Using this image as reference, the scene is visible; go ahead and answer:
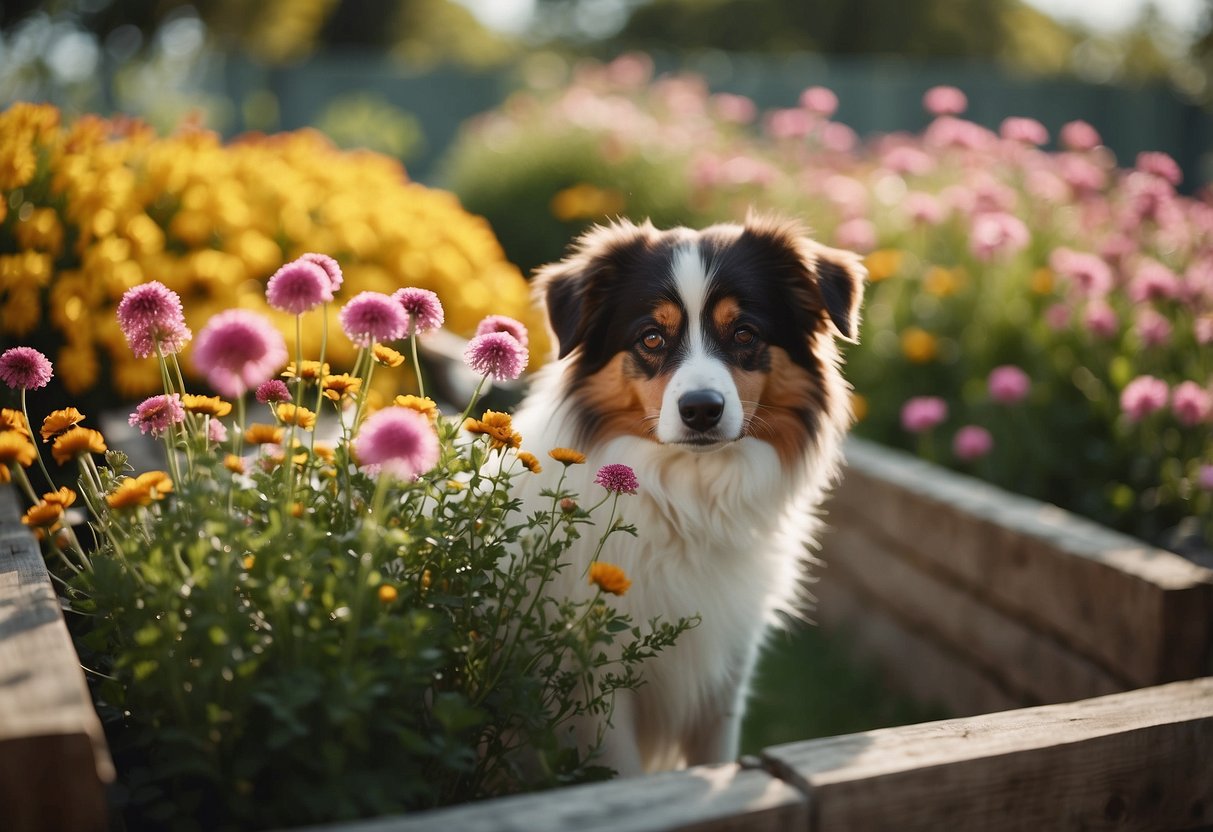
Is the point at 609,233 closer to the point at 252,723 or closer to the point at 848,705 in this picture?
the point at 252,723

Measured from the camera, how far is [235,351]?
1.62m

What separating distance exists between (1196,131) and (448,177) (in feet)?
58.9

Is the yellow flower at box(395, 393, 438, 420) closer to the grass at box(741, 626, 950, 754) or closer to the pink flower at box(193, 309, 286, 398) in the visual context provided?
→ the pink flower at box(193, 309, 286, 398)

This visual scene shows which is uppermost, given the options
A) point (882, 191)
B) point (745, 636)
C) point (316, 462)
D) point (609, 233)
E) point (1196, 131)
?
point (609, 233)

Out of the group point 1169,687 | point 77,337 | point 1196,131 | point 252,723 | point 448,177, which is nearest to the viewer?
point 252,723

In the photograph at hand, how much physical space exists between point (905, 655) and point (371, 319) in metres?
3.01

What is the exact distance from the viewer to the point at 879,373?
524cm

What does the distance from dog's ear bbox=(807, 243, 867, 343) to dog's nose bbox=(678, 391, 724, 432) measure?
474 mm

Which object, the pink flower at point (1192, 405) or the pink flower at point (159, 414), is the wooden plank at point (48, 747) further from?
the pink flower at point (1192, 405)

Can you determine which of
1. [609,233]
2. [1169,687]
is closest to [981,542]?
[1169,687]

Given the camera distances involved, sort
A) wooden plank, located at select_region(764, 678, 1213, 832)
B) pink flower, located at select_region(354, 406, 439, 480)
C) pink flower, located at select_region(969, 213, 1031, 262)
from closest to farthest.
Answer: pink flower, located at select_region(354, 406, 439, 480)
wooden plank, located at select_region(764, 678, 1213, 832)
pink flower, located at select_region(969, 213, 1031, 262)

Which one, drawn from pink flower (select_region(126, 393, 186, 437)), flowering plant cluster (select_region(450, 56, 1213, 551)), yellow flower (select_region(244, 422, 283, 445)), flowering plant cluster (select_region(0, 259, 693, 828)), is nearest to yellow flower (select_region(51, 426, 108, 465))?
flowering plant cluster (select_region(0, 259, 693, 828))

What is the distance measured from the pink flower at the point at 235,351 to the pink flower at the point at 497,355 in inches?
18.0

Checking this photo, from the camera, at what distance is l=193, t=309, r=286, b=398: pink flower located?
1610 millimetres
